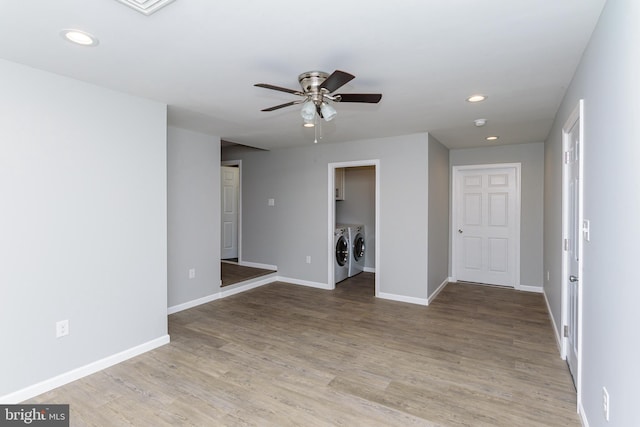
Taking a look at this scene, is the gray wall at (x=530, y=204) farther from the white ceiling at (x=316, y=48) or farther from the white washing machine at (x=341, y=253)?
the white washing machine at (x=341, y=253)

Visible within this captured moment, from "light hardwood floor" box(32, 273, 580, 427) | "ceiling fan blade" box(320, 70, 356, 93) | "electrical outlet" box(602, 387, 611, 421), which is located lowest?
"light hardwood floor" box(32, 273, 580, 427)

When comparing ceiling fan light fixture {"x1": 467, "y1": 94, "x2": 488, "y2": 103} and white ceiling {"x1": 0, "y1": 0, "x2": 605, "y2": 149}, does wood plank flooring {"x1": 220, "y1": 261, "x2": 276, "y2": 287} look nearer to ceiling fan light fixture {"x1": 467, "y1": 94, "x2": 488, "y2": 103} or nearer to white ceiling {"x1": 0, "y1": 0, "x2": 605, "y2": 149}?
white ceiling {"x1": 0, "y1": 0, "x2": 605, "y2": 149}

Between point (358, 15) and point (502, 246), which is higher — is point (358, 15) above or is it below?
above

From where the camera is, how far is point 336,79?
76.2 inches

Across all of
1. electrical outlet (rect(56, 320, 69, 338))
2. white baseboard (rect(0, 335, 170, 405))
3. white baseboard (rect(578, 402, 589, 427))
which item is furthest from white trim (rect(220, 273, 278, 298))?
white baseboard (rect(578, 402, 589, 427))

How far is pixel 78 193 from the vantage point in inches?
101

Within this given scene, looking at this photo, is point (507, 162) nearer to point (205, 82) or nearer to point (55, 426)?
point (205, 82)

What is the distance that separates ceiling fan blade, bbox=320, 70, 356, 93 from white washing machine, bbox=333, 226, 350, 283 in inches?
135

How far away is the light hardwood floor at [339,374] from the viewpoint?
2.14 metres

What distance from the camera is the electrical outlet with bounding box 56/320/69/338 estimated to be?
2.46 m

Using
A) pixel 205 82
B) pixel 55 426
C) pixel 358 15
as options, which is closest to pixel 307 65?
pixel 358 15

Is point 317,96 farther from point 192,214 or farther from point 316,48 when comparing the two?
point 192,214

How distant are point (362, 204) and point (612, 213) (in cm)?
520

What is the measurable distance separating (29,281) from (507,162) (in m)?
5.91
